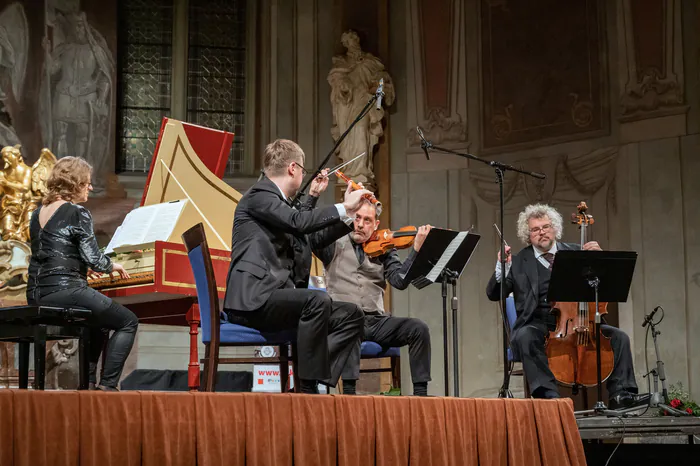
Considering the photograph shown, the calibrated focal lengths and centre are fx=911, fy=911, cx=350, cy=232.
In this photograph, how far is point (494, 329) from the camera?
851 centimetres

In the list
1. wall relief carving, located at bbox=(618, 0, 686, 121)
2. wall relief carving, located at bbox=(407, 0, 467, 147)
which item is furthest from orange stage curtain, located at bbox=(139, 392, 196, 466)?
wall relief carving, located at bbox=(407, 0, 467, 147)

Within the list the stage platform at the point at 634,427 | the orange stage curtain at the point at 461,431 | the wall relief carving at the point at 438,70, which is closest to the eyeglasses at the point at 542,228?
the stage platform at the point at 634,427

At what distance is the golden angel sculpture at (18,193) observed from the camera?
7.31 m

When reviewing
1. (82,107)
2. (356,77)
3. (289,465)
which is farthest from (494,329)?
(289,465)

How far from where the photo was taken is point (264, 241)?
4.25m

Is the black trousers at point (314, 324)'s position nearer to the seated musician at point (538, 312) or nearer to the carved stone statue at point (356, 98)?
the seated musician at point (538, 312)

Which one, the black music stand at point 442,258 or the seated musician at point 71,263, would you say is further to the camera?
the black music stand at point 442,258

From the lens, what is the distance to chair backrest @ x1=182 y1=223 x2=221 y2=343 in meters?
4.32

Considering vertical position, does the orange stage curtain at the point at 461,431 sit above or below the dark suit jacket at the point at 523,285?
below

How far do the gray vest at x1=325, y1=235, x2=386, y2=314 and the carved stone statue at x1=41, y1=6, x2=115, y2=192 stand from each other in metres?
4.44

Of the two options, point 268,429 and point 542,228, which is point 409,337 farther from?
point 268,429

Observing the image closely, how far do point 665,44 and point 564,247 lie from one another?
302cm

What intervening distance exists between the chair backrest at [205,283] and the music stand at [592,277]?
1.80 meters

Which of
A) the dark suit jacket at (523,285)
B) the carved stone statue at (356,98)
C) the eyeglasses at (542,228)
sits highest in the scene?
the carved stone statue at (356,98)
